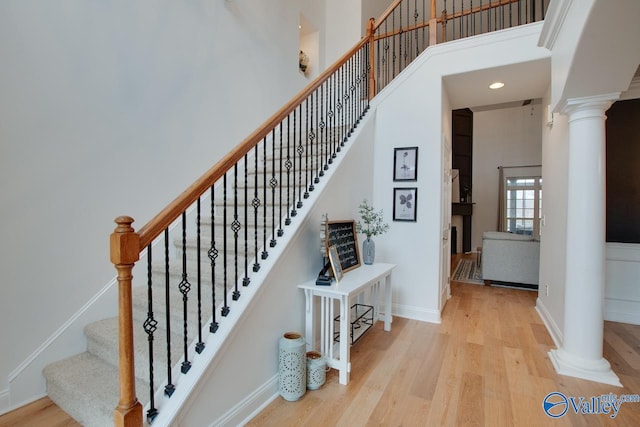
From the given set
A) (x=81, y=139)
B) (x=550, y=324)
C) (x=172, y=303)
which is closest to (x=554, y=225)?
(x=550, y=324)

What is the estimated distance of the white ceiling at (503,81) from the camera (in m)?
3.20

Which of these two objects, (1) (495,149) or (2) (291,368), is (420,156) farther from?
(1) (495,149)

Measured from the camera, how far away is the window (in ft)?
27.6

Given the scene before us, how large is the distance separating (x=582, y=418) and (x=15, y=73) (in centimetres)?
396

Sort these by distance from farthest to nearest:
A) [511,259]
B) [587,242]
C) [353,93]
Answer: [511,259]
[353,93]
[587,242]

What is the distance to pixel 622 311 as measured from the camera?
3559mm

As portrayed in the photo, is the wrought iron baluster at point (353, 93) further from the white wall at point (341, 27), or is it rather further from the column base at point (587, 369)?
the column base at point (587, 369)

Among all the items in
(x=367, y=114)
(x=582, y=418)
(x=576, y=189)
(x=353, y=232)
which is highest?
(x=367, y=114)

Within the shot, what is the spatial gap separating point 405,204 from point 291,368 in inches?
88.7

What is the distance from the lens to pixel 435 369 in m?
2.46

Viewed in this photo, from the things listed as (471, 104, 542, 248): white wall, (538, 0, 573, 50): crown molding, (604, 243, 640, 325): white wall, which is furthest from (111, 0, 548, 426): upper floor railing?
(471, 104, 542, 248): white wall

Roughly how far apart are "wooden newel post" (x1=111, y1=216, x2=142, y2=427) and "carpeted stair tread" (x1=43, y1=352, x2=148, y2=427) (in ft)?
1.03

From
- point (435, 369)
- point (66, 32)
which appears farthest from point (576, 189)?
point (66, 32)

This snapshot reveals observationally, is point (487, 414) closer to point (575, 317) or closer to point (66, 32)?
point (575, 317)
